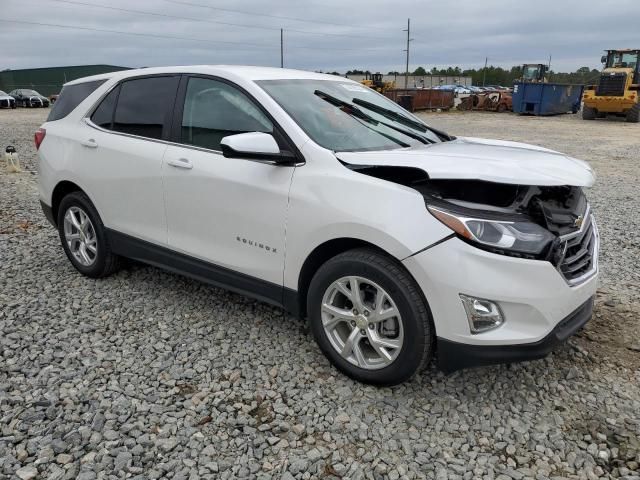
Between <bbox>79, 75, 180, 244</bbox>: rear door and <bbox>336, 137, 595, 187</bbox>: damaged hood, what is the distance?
1509 millimetres

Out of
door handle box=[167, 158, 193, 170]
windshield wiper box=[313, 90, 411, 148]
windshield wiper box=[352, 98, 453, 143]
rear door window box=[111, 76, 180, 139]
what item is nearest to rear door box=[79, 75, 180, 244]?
rear door window box=[111, 76, 180, 139]

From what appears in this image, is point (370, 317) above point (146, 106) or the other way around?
the other way around

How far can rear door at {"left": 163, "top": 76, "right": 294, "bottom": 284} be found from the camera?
3.14m

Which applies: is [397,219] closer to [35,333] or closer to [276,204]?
[276,204]

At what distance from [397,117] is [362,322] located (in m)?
1.78

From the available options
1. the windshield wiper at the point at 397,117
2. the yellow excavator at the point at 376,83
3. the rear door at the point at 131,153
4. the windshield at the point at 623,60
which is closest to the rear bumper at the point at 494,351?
the windshield wiper at the point at 397,117

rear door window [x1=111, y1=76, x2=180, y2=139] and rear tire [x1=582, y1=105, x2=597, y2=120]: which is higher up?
rear door window [x1=111, y1=76, x2=180, y2=139]

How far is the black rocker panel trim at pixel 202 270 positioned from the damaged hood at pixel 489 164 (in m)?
0.94

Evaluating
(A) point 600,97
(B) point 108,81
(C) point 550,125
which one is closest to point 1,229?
(B) point 108,81

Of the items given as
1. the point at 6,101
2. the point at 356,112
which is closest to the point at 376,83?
the point at 6,101

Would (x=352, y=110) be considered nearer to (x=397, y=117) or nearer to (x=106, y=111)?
(x=397, y=117)

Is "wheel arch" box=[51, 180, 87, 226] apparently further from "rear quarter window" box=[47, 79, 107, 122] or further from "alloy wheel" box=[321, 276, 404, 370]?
"alloy wheel" box=[321, 276, 404, 370]

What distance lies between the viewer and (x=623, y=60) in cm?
2666

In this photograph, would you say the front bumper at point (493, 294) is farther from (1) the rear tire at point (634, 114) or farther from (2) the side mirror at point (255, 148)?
(1) the rear tire at point (634, 114)
